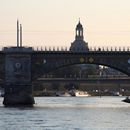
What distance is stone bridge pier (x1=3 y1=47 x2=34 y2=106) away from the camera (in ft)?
540

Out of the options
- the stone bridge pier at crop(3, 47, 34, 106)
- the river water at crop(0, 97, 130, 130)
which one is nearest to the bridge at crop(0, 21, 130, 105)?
the stone bridge pier at crop(3, 47, 34, 106)

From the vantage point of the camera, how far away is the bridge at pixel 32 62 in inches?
6486

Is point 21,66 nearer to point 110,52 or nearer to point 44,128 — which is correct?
point 110,52

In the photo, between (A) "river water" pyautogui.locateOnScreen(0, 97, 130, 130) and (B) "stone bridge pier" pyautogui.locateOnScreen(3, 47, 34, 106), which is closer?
(A) "river water" pyautogui.locateOnScreen(0, 97, 130, 130)

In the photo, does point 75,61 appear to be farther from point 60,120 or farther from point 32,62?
point 60,120

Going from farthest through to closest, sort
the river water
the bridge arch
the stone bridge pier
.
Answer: the bridge arch
the stone bridge pier
the river water

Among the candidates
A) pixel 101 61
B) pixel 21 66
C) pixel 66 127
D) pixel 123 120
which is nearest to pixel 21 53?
pixel 21 66

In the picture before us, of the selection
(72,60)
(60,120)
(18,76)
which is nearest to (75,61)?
(72,60)

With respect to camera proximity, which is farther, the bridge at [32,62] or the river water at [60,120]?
the bridge at [32,62]

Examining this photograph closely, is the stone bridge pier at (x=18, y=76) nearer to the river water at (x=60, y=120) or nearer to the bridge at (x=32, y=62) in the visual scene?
the bridge at (x=32, y=62)

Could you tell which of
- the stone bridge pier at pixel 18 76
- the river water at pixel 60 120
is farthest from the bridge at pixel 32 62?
the river water at pixel 60 120

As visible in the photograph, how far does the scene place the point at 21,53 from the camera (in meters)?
165

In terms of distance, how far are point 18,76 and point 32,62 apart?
326 centimetres

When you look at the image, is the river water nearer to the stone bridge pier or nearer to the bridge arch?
the stone bridge pier
